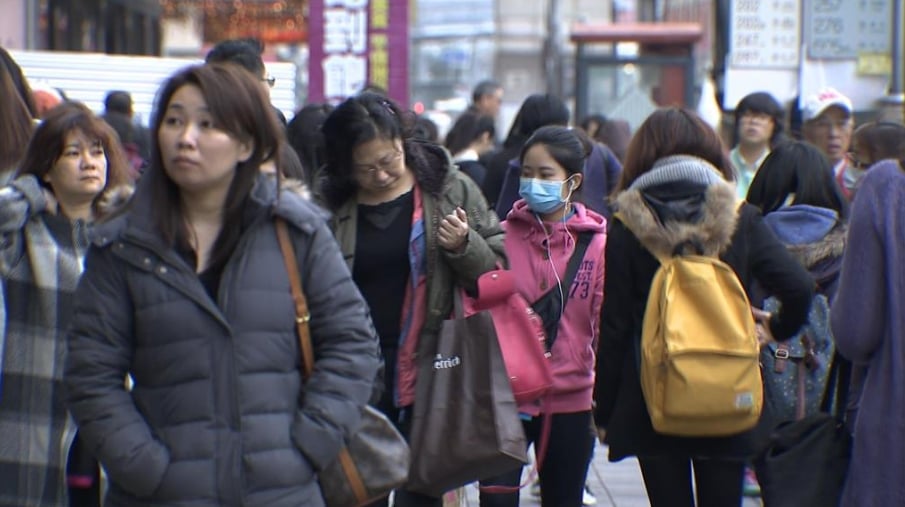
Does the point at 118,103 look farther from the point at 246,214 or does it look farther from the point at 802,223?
the point at 246,214

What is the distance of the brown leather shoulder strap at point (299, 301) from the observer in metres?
3.61

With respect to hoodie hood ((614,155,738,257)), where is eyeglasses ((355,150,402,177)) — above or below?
above

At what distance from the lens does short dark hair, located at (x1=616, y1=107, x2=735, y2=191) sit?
5234mm

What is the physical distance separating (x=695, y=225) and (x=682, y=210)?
0.07 metres

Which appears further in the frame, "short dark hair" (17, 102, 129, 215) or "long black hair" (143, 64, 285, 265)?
"short dark hair" (17, 102, 129, 215)

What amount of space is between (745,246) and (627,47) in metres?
19.0

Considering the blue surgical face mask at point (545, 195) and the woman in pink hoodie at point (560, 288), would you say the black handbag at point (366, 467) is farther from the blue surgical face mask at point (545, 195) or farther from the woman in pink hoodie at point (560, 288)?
the blue surgical face mask at point (545, 195)

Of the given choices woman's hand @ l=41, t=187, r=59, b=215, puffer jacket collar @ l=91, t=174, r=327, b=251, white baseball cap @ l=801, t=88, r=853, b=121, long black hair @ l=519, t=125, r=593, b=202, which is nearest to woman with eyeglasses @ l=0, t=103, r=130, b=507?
woman's hand @ l=41, t=187, r=59, b=215

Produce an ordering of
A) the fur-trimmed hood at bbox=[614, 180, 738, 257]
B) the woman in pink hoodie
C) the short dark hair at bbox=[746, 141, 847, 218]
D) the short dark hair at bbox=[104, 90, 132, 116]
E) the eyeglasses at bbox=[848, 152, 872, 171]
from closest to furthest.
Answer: the fur-trimmed hood at bbox=[614, 180, 738, 257] < the woman in pink hoodie < the short dark hair at bbox=[746, 141, 847, 218] < the eyeglasses at bbox=[848, 152, 872, 171] < the short dark hair at bbox=[104, 90, 132, 116]

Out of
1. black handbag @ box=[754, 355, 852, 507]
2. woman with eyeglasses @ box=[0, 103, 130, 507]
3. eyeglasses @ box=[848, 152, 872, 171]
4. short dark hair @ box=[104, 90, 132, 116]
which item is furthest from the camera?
short dark hair @ box=[104, 90, 132, 116]

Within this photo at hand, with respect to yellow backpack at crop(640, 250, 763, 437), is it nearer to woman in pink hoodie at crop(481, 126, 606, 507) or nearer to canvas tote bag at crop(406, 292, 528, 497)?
canvas tote bag at crop(406, 292, 528, 497)

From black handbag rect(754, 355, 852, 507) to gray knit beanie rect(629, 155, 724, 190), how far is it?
0.89 metres

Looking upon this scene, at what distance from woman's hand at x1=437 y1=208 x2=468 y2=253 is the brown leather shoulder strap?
1.47 m

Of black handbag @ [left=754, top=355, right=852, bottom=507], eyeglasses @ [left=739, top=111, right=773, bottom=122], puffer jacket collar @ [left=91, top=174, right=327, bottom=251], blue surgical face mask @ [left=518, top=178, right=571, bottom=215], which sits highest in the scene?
eyeglasses @ [left=739, top=111, right=773, bottom=122]
